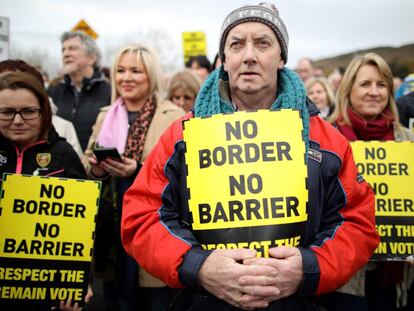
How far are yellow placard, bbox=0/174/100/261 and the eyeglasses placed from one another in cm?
39

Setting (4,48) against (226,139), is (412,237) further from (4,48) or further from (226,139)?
(4,48)

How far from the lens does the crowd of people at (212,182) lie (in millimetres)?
1777

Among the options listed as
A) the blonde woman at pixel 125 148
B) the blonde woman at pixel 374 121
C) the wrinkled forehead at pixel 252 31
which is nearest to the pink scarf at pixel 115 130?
the blonde woman at pixel 125 148

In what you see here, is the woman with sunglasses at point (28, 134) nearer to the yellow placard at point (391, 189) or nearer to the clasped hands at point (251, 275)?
the clasped hands at point (251, 275)

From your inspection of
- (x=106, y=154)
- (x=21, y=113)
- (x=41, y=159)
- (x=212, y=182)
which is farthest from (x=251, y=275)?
(x=21, y=113)

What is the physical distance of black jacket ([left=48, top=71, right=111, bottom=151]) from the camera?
15.3ft

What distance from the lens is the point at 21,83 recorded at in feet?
8.76

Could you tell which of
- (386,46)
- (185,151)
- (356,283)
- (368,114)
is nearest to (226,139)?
(185,151)

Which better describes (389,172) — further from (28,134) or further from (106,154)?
(28,134)

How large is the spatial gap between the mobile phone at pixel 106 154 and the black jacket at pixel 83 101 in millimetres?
1772

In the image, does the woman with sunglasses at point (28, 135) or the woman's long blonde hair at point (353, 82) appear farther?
the woman's long blonde hair at point (353, 82)

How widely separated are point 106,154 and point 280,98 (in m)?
1.33

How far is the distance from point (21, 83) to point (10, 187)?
0.66 m

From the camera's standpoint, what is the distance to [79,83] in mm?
5027
